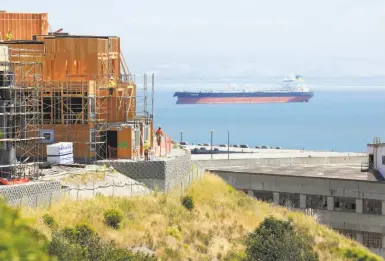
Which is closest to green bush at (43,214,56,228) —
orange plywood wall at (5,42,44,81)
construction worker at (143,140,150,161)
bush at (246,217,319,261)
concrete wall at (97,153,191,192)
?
bush at (246,217,319,261)

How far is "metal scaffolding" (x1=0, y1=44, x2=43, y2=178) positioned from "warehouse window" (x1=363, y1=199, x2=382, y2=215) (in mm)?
20345

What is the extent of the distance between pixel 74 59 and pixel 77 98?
1.97 meters

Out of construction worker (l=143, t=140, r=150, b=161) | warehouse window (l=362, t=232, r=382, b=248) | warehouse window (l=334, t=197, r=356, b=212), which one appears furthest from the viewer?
warehouse window (l=334, t=197, r=356, b=212)

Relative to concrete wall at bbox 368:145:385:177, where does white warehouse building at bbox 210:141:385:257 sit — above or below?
below

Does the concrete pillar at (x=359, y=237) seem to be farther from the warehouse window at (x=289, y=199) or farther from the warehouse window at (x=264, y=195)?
the warehouse window at (x=264, y=195)

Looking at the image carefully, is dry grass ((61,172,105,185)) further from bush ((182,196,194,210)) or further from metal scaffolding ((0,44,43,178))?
bush ((182,196,194,210))

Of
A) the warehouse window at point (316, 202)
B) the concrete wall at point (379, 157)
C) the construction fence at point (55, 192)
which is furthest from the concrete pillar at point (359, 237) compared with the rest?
the construction fence at point (55, 192)

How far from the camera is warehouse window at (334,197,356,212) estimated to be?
45312 millimetres

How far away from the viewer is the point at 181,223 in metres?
27.0

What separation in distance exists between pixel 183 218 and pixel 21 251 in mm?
24267

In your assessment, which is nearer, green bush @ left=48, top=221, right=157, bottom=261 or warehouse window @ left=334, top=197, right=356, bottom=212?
green bush @ left=48, top=221, right=157, bottom=261

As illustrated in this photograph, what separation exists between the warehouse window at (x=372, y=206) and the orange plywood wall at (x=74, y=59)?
1727 cm

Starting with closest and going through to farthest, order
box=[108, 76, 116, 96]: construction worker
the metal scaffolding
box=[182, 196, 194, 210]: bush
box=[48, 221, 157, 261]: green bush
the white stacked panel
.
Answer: box=[48, 221, 157, 261]: green bush, the metal scaffolding, box=[182, 196, 194, 210]: bush, the white stacked panel, box=[108, 76, 116, 96]: construction worker

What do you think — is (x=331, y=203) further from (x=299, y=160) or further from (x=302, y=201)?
(x=299, y=160)
